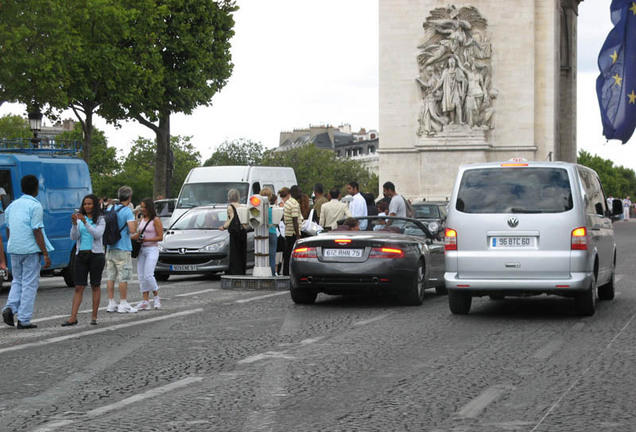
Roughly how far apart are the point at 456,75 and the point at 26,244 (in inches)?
1122

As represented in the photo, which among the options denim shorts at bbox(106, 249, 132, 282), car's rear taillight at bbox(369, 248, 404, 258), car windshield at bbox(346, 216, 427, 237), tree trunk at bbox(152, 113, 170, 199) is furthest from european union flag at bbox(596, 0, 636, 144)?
tree trunk at bbox(152, 113, 170, 199)

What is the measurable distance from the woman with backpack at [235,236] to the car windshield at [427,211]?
956 centimetres

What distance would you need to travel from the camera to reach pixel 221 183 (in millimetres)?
28812

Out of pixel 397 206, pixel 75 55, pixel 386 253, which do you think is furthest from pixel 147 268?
pixel 75 55

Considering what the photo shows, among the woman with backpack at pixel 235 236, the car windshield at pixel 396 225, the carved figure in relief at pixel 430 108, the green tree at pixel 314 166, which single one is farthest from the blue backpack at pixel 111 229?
the green tree at pixel 314 166

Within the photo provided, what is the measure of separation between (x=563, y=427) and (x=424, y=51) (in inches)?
1356

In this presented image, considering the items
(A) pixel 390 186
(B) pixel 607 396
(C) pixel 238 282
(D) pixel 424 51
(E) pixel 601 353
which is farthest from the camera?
(D) pixel 424 51

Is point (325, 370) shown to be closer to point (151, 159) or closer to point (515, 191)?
point (515, 191)

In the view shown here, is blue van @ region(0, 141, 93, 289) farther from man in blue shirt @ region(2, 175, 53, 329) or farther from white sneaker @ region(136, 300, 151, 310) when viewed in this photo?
man in blue shirt @ region(2, 175, 53, 329)

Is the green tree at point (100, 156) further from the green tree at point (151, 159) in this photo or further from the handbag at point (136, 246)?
the handbag at point (136, 246)

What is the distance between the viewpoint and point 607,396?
26.8 ft

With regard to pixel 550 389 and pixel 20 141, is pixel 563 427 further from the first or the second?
pixel 20 141

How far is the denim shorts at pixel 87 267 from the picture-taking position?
13523 millimetres

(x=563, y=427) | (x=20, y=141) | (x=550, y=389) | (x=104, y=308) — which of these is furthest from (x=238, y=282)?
(x=563, y=427)
